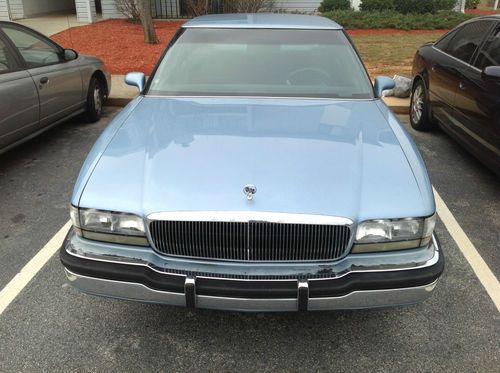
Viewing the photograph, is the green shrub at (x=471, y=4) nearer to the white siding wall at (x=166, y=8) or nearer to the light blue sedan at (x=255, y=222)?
the white siding wall at (x=166, y=8)

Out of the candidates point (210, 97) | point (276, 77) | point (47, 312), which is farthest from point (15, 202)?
point (276, 77)

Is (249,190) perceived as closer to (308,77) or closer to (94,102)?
(308,77)


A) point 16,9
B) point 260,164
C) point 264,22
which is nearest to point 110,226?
point 260,164

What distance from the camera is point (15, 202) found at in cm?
434

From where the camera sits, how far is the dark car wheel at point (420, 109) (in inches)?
241

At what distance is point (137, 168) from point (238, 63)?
1556 mm

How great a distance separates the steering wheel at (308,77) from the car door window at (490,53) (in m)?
2.06

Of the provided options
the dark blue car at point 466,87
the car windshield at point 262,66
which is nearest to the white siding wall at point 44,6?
the dark blue car at point 466,87

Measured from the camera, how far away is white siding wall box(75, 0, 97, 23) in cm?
1567

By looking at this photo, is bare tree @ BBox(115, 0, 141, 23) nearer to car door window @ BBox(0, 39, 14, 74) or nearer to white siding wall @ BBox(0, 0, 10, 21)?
white siding wall @ BBox(0, 0, 10, 21)

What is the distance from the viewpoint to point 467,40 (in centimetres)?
537

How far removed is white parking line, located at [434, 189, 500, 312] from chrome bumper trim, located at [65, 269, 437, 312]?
1060 millimetres

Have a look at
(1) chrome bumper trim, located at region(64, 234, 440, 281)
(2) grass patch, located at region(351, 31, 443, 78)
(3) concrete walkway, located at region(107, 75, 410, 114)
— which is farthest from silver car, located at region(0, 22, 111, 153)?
(2) grass patch, located at region(351, 31, 443, 78)

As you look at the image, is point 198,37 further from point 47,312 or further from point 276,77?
point 47,312
